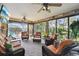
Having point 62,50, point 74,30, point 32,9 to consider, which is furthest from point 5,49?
point 74,30

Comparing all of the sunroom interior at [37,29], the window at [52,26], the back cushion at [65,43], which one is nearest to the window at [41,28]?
the sunroom interior at [37,29]

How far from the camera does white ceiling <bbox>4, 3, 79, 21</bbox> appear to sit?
99.8 inches

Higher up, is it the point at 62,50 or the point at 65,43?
the point at 65,43

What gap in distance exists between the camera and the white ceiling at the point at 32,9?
99.8 inches

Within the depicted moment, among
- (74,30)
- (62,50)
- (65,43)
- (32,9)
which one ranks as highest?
(32,9)

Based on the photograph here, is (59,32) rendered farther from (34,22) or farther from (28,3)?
(28,3)

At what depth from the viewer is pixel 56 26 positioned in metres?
2.65

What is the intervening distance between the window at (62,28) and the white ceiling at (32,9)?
0.17m

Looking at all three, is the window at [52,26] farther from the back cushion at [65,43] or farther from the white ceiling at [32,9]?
the back cushion at [65,43]

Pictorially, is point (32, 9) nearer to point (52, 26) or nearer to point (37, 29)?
point (37, 29)

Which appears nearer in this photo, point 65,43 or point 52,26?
point 65,43

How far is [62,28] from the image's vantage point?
8.61ft

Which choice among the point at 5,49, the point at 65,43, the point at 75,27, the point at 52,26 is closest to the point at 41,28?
the point at 52,26

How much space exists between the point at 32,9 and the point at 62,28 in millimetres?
632
